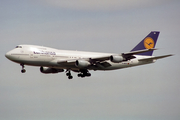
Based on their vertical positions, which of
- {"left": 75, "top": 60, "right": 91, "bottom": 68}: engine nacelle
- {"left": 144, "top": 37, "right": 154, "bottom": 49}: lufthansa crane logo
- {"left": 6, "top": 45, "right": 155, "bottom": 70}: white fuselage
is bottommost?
{"left": 75, "top": 60, "right": 91, "bottom": 68}: engine nacelle

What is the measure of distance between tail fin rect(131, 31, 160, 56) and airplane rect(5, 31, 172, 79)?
8.00 feet

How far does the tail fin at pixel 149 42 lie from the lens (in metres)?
74.0

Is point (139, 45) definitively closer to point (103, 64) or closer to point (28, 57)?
point (103, 64)

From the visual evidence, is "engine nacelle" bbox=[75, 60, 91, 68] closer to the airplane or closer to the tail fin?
the airplane

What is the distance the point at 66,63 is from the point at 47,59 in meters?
3.47

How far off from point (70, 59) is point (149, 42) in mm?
18494

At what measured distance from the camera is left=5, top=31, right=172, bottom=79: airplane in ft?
203

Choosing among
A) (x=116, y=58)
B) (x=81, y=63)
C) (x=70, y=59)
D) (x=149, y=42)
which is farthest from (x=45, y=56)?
(x=149, y=42)

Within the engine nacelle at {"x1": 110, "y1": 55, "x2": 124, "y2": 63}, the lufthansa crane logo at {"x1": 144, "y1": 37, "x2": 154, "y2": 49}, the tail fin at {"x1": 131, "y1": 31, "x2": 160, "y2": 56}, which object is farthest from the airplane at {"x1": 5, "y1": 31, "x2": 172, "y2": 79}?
the lufthansa crane logo at {"x1": 144, "y1": 37, "x2": 154, "y2": 49}

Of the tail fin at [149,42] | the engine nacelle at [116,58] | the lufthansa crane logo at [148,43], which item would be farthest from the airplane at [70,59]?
the lufthansa crane logo at [148,43]

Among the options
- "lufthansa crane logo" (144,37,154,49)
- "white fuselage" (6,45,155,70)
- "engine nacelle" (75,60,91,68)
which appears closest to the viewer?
"white fuselage" (6,45,155,70)

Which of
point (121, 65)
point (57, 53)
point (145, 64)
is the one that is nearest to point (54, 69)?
point (57, 53)

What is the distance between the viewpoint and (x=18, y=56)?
61562 millimetres

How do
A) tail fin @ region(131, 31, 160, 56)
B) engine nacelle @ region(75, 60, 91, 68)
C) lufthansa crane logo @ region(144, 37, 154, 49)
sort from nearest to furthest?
engine nacelle @ region(75, 60, 91, 68) < tail fin @ region(131, 31, 160, 56) < lufthansa crane logo @ region(144, 37, 154, 49)
